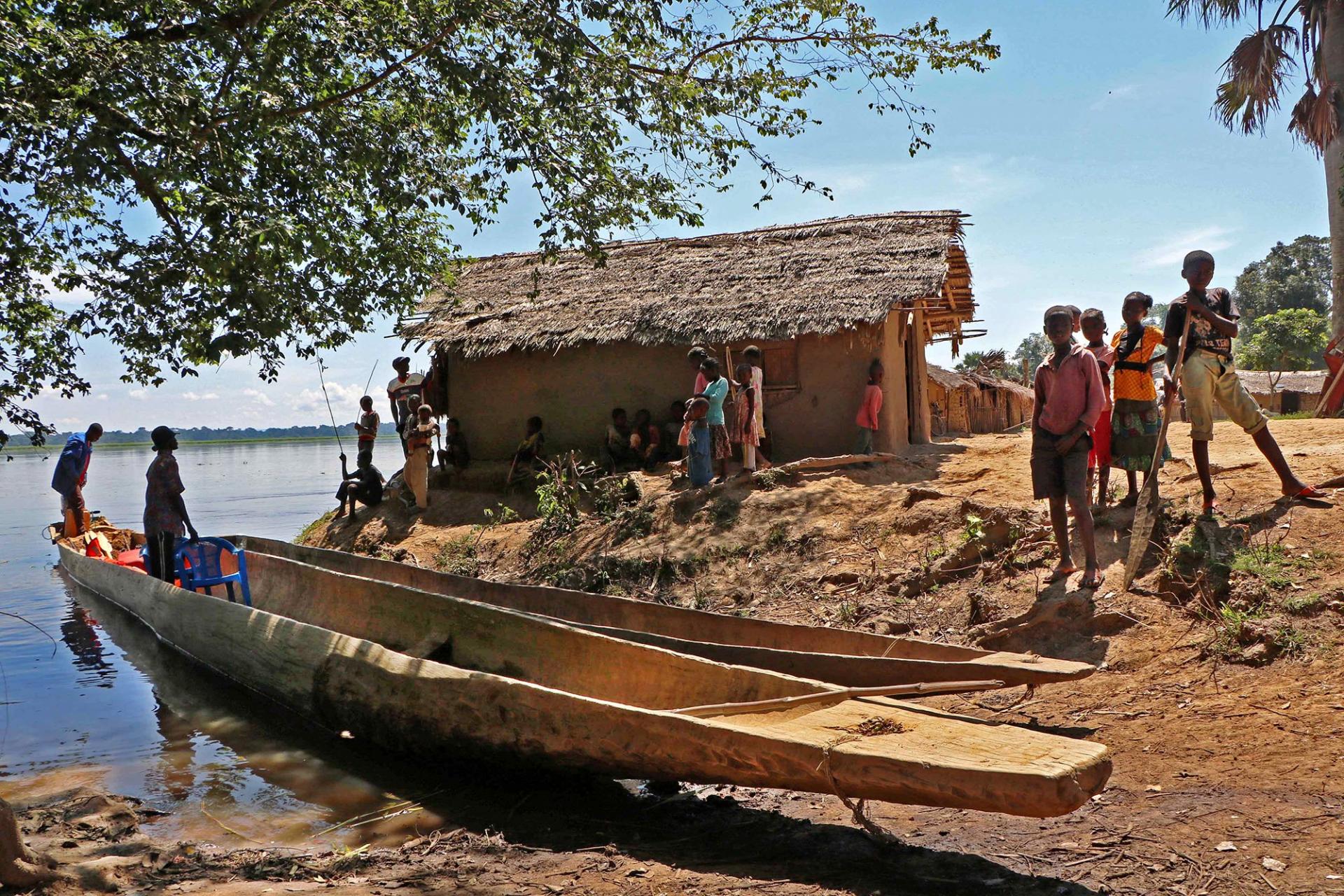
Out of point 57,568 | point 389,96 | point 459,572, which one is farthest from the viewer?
point 57,568

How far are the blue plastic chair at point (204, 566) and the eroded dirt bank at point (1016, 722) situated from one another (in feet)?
10.3

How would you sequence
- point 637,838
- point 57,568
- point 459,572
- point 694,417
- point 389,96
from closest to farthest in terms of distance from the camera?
point 637,838 → point 389,96 → point 694,417 → point 459,572 → point 57,568

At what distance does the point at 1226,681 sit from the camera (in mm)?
4047

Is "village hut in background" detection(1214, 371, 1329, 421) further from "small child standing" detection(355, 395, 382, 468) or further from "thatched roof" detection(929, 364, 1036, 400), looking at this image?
"small child standing" detection(355, 395, 382, 468)

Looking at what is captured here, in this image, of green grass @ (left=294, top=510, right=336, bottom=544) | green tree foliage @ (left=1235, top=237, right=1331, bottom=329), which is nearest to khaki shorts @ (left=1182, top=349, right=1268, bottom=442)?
green grass @ (left=294, top=510, right=336, bottom=544)

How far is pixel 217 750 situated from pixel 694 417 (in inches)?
178

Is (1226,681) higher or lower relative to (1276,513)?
lower

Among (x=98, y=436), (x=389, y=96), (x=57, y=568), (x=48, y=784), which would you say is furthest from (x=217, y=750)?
(x=57, y=568)

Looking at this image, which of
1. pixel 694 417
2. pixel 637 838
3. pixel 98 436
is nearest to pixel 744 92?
pixel 694 417

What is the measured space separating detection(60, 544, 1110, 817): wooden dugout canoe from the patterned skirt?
9.56ft

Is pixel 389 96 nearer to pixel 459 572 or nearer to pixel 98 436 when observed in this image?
pixel 459 572

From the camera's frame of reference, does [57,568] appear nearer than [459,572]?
No

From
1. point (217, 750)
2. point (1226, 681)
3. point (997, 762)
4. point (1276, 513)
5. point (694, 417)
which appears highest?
point (694, 417)

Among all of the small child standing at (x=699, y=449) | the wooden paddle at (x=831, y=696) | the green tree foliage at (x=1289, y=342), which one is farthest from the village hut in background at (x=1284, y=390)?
the wooden paddle at (x=831, y=696)
